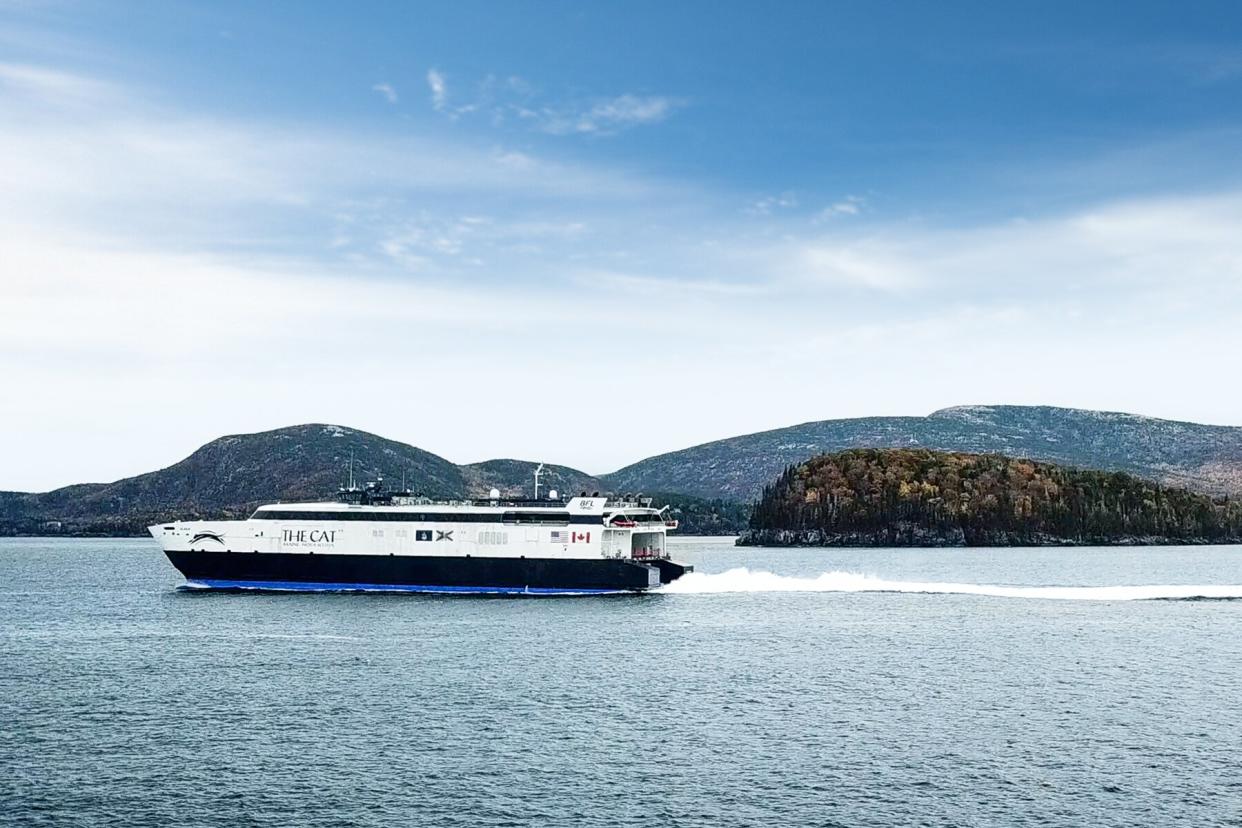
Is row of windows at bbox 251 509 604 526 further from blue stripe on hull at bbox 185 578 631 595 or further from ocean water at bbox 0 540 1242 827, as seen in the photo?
ocean water at bbox 0 540 1242 827

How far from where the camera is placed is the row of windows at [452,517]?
103688mm

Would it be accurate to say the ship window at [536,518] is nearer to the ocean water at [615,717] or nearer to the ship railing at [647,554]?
the ocean water at [615,717]

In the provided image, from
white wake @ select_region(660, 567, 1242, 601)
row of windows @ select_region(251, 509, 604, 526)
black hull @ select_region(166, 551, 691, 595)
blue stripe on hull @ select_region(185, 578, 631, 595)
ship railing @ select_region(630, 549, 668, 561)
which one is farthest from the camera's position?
white wake @ select_region(660, 567, 1242, 601)

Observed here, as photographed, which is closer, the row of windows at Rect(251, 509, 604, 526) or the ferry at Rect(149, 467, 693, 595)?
the row of windows at Rect(251, 509, 604, 526)

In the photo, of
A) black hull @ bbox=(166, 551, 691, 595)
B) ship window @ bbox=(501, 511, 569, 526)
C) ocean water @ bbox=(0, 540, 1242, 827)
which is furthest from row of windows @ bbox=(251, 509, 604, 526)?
ocean water @ bbox=(0, 540, 1242, 827)

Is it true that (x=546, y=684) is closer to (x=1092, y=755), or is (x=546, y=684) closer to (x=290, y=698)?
(x=290, y=698)

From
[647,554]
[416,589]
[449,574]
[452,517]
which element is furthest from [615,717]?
[647,554]

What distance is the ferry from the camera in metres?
104

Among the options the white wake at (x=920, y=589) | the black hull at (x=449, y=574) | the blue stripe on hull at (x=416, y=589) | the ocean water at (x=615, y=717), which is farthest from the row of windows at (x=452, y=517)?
the white wake at (x=920, y=589)

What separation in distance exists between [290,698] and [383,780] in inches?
677

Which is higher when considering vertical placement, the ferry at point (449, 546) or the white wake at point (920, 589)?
the ferry at point (449, 546)

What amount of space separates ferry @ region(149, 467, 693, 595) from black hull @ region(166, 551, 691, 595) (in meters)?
0.09

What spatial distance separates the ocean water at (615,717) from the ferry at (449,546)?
5.70 m

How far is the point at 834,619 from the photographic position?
309 ft
